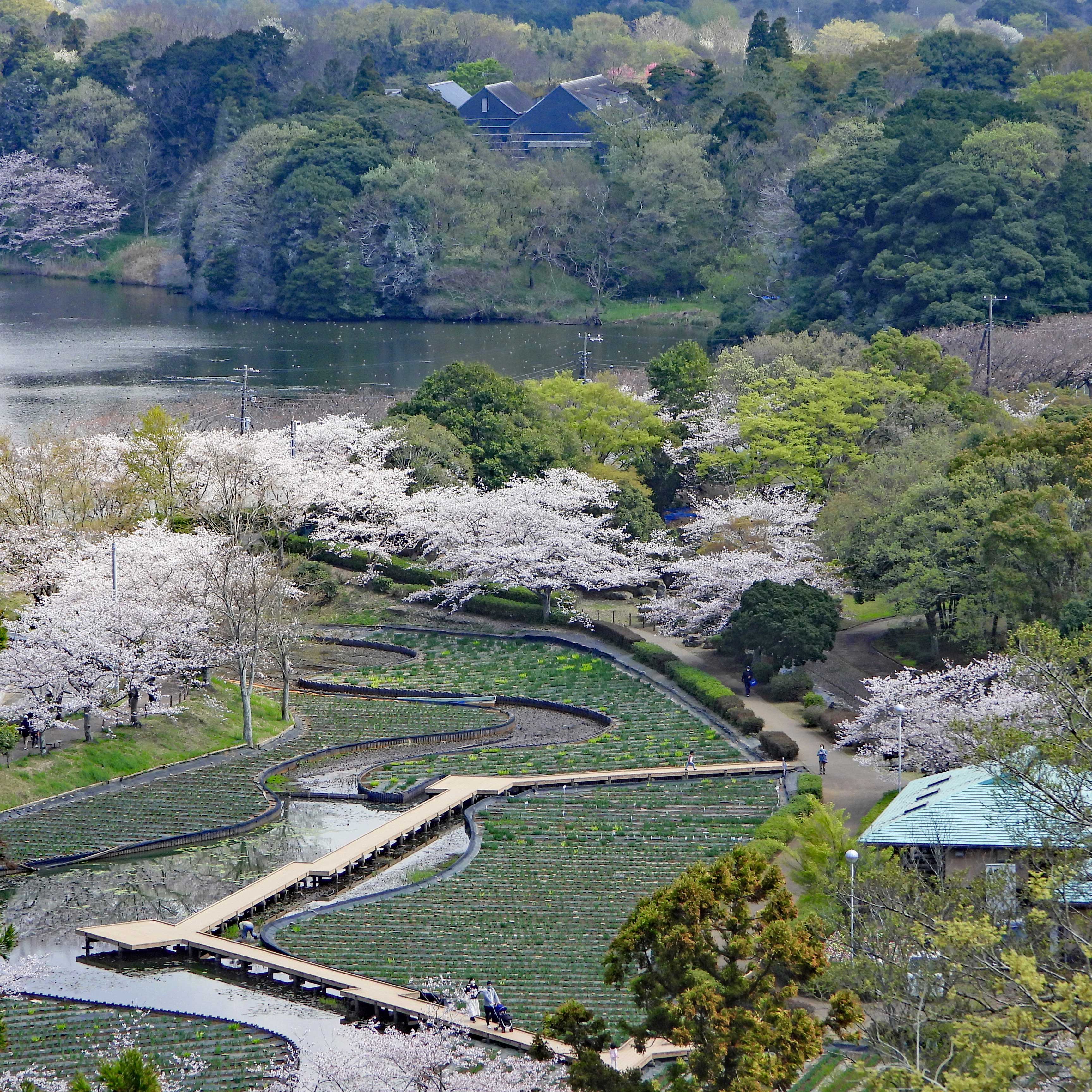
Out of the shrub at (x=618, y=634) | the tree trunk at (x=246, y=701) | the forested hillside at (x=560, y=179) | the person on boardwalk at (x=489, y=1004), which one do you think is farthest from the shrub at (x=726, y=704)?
the forested hillside at (x=560, y=179)

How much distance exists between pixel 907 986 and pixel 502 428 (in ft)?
119

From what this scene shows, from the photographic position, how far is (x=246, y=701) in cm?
3822

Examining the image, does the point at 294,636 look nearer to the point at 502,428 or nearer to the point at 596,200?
the point at 502,428

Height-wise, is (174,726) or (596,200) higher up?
(596,200)

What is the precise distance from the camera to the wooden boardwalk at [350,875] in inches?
967

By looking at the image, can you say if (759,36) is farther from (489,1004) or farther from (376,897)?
(489,1004)

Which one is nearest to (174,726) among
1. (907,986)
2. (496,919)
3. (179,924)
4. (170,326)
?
(179,924)

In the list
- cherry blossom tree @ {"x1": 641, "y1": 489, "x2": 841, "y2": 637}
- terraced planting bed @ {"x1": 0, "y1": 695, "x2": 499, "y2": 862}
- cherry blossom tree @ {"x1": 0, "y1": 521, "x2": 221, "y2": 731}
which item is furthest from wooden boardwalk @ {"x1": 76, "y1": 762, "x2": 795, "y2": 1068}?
cherry blossom tree @ {"x1": 641, "y1": 489, "x2": 841, "y2": 637}

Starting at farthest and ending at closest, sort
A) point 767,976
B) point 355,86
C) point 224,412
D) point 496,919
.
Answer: point 355,86 → point 224,412 → point 496,919 → point 767,976

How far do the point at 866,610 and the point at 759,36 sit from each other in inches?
3209

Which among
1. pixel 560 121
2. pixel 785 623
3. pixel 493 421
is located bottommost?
pixel 785 623

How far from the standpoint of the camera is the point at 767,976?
19.7 metres

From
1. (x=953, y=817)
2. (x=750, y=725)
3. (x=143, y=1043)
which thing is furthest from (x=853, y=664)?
(x=143, y=1043)

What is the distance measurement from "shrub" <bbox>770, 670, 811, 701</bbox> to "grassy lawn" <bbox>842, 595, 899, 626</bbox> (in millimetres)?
5677
